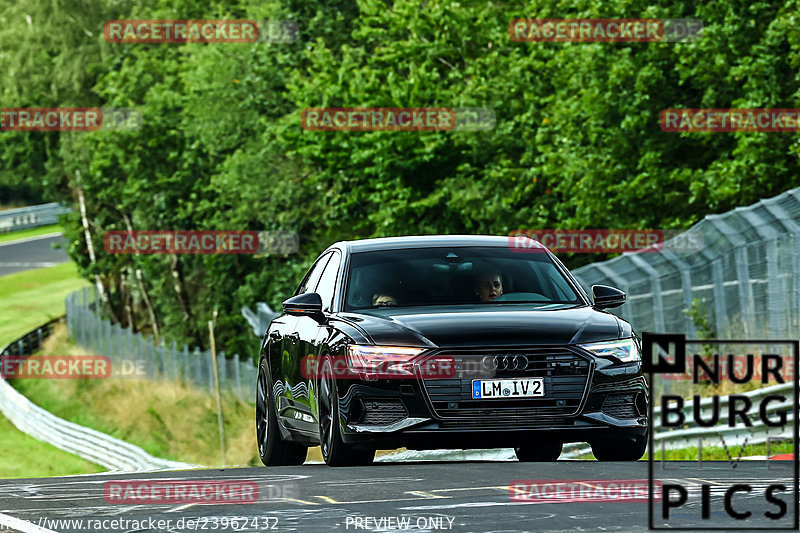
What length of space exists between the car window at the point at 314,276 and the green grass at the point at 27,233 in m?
101

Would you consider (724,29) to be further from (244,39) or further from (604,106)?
(244,39)

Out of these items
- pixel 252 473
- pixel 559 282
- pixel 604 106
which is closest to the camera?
A: pixel 559 282

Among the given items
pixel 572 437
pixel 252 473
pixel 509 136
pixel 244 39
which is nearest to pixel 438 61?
pixel 509 136

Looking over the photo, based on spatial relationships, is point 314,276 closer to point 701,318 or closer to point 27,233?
point 701,318

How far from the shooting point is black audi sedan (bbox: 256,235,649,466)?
1022 cm

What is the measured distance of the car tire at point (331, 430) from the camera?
10789mm

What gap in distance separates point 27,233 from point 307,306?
10762cm

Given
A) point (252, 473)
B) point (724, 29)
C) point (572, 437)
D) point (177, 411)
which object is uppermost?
point (724, 29)

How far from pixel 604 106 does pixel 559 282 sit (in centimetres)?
2442

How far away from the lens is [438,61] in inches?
1925

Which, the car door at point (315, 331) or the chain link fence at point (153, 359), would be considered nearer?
the car door at point (315, 331)

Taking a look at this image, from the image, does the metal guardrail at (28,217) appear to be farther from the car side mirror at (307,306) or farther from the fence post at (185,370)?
the car side mirror at (307,306)
